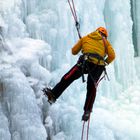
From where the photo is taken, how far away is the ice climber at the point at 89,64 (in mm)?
6113

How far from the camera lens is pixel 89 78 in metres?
6.23

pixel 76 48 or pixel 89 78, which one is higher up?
pixel 76 48

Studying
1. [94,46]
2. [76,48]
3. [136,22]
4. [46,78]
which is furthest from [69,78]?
[136,22]

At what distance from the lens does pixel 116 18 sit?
10.2m

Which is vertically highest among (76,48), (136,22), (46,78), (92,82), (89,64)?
(76,48)

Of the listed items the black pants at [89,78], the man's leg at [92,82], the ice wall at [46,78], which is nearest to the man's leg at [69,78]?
the black pants at [89,78]

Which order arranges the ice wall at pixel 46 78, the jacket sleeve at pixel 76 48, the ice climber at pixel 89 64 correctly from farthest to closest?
the ice wall at pixel 46 78
the jacket sleeve at pixel 76 48
the ice climber at pixel 89 64

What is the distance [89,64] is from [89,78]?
198 mm

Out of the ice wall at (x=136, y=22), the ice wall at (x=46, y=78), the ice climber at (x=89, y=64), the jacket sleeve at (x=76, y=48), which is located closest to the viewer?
the ice climber at (x=89, y=64)

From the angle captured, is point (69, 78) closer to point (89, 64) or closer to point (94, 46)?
point (89, 64)

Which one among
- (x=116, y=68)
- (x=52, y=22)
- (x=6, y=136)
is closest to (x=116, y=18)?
(x=116, y=68)

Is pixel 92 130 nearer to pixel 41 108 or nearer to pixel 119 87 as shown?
pixel 41 108

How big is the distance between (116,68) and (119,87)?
465mm

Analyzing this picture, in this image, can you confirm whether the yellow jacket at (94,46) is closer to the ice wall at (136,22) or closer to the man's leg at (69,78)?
the man's leg at (69,78)
